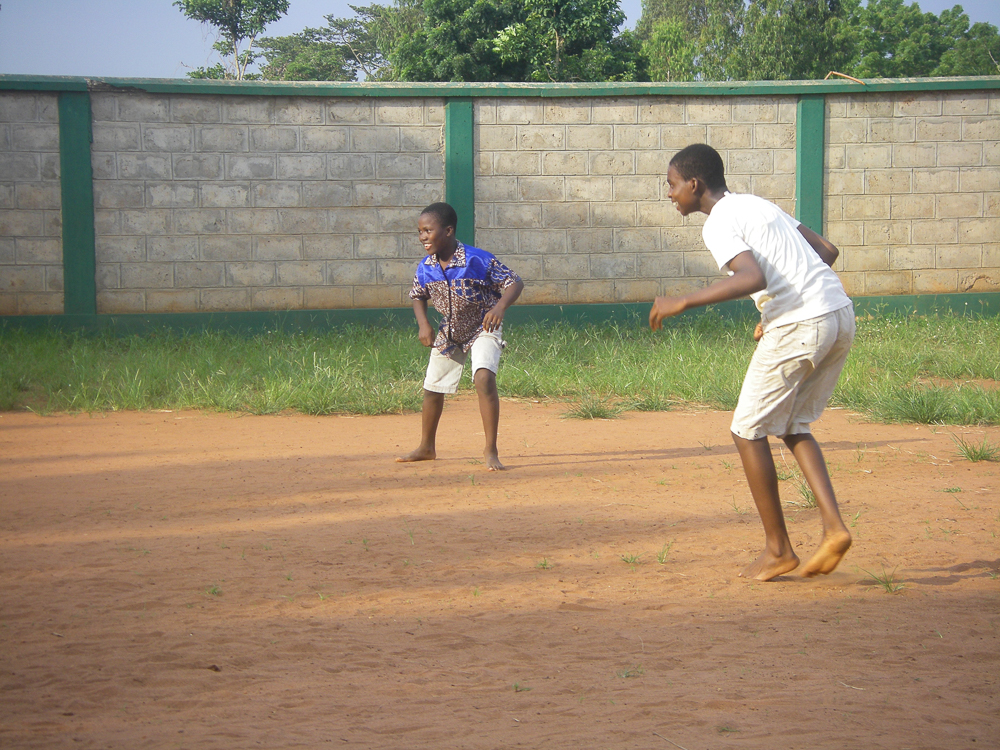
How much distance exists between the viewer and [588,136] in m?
9.97

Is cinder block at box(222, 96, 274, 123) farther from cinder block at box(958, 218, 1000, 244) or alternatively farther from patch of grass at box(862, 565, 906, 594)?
patch of grass at box(862, 565, 906, 594)

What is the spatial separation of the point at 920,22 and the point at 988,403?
41.7 metres

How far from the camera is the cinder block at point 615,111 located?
32.7ft

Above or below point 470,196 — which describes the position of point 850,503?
below

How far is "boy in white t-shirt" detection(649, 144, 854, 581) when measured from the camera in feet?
9.90

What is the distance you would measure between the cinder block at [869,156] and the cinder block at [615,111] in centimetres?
245

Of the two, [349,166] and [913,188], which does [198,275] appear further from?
[913,188]

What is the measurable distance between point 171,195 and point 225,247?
Answer: 2.46 ft

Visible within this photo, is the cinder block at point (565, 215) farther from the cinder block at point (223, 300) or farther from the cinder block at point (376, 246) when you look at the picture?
the cinder block at point (223, 300)

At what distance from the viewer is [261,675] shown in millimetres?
2381

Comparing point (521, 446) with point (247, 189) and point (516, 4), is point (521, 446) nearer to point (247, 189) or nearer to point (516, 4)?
point (247, 189)

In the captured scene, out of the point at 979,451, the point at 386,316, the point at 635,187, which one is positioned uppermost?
the point at 635,187

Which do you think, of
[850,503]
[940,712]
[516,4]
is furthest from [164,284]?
[516,4]

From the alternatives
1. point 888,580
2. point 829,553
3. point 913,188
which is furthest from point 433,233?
point 913,188
